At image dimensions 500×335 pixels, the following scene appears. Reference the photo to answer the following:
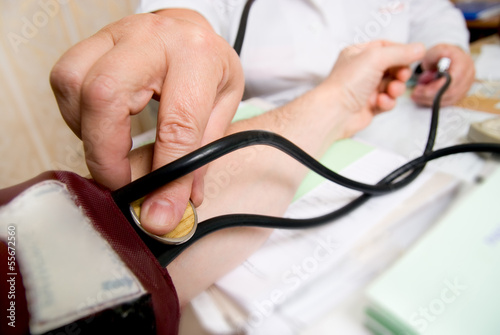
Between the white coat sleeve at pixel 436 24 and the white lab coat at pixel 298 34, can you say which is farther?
the white coat sleeve at pixel 436 24

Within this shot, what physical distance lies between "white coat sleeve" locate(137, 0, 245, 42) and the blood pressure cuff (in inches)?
14.0

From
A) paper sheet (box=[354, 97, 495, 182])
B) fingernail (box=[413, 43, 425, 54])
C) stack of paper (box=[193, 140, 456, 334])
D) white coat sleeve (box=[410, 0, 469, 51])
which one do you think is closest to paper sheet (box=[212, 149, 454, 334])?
stack of paper (box=[193, 140, 456, 334])

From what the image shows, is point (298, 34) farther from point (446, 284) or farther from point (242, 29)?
point (446, 284)

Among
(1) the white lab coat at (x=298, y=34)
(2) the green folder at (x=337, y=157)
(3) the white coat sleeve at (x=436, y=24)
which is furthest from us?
(3) the white coat sleeve at (x=436, y=24)

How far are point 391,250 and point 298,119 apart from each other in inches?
9.8

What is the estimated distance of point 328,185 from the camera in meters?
0.47

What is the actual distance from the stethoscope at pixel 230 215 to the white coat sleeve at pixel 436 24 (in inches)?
22.3

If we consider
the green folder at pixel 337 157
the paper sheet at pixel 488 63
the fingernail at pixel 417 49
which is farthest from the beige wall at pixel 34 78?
the paper sheet at pixel 488 63

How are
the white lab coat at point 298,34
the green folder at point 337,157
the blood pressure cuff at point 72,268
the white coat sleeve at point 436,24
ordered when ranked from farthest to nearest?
the white coat sleeve at point 436,24
the white lab coat at point 298,34
the green folder at point 337,157
the blood pressure cuff at point 72,268

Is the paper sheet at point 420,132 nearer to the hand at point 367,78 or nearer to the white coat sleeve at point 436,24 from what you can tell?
the hand at point 367,78

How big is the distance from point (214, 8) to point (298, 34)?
21cm

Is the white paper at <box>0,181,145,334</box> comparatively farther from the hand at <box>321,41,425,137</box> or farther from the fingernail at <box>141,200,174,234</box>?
the hand at <box>321,41,425,137</box>

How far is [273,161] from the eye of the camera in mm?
442

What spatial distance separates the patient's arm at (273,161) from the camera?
340 mm
